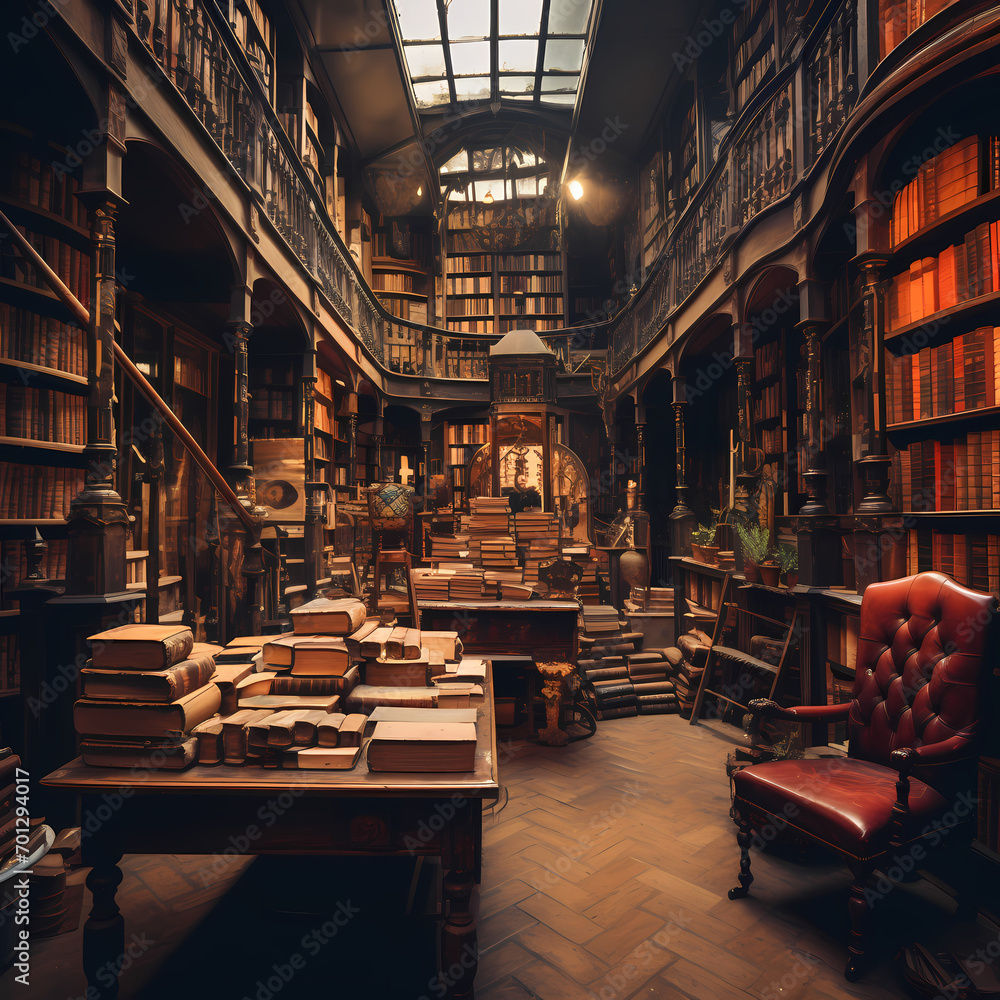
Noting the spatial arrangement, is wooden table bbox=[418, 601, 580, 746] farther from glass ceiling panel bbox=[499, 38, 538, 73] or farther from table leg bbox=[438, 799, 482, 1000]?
glass ceiling panel bbox=[499, 38, 538, 73]

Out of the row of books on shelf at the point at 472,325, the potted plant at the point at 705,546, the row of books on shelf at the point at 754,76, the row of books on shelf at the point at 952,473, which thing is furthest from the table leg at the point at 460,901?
the row of books on shelf at the point at 472,325

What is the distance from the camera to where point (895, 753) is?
1.79 meters

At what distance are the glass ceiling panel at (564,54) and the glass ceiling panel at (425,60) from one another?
1776 millimetres

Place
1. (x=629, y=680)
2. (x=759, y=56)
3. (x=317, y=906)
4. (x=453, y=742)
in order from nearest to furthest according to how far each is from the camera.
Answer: (x=453, y=742), (x=317, y=906), (x=629, y=680), (x=759, y=56)

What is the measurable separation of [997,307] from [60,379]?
13.8 feet

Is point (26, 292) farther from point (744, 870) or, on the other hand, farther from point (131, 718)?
point (744, 870)

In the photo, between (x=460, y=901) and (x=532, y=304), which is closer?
(x=460, y=901)

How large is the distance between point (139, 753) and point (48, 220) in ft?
9.66

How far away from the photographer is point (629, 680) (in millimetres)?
4645

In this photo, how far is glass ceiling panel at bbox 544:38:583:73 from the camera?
→ 9.57 m

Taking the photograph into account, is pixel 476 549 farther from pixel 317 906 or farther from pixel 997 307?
pixel 997 307

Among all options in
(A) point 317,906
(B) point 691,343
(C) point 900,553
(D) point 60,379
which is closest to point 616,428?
(B) point 691,343

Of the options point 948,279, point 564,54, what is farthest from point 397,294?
point 948,279

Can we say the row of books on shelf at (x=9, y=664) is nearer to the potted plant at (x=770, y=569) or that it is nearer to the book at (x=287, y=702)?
the book at (x=287, y=702)
